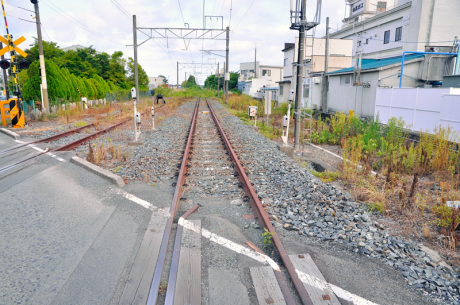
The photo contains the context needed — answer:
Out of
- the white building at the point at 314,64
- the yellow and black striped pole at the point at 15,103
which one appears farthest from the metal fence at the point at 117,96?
the yellow and black striped pole at the point at 15,103

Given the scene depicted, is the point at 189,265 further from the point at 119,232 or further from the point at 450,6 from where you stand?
the point at 450,6

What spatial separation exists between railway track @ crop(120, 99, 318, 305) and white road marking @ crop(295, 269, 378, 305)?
0.12 metres

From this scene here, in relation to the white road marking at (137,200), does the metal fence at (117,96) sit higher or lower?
higher

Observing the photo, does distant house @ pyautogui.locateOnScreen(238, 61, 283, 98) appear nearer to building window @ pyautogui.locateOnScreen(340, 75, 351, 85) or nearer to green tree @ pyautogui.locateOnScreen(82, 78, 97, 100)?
building window @ pyautogui.locateOnScreen(340, 75, 351, 85)

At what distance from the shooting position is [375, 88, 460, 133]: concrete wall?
1012 centimetres

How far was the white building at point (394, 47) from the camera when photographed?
59.0 ft

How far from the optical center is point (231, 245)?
416cm

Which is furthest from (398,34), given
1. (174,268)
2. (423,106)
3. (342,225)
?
(174,268)

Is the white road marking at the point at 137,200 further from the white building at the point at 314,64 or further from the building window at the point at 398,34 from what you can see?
the building window at the point at 398,34

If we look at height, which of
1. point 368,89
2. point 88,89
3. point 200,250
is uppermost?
point 368,89

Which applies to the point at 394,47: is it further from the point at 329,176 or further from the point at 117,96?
the point at 329,176

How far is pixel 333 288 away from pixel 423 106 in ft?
36.0

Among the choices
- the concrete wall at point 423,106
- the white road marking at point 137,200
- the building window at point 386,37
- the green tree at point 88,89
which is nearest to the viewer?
the white road marking at point 137,200

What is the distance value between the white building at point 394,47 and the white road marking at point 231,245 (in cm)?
1443
